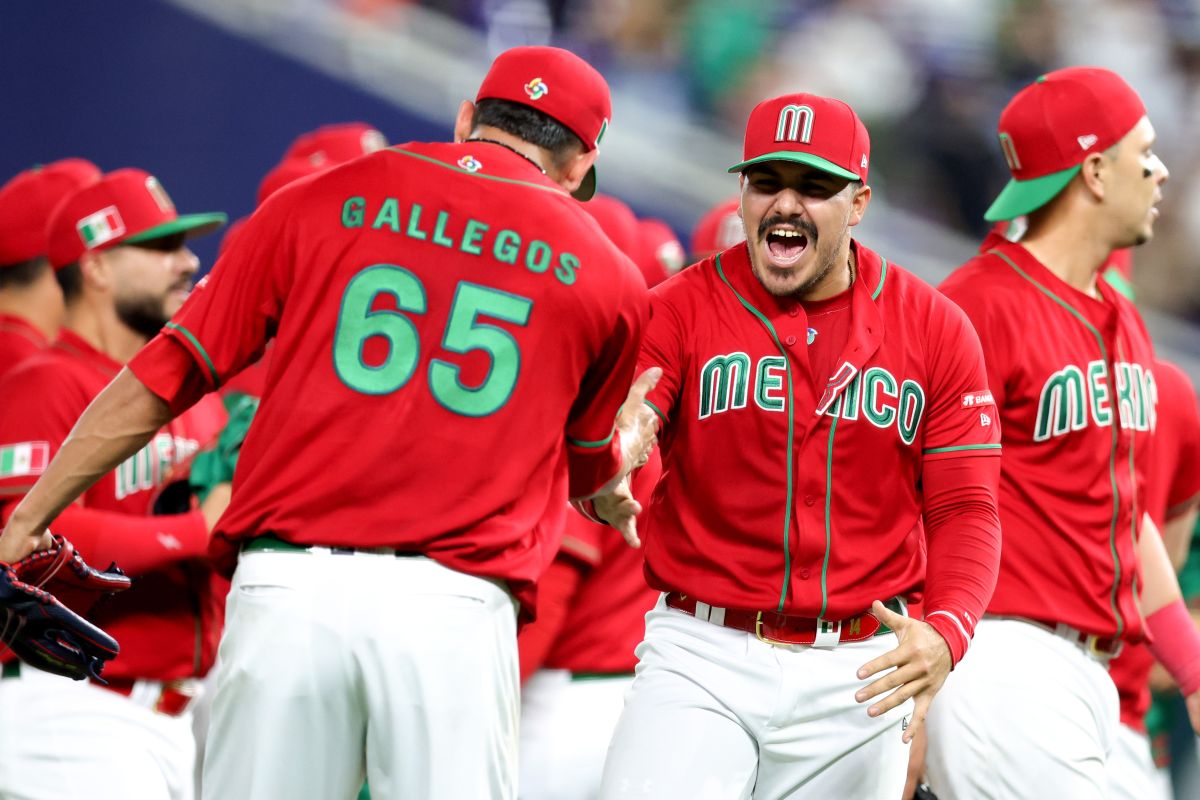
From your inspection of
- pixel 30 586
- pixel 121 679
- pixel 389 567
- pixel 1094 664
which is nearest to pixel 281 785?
pixel 389 567

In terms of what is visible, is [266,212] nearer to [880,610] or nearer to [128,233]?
[880,610]

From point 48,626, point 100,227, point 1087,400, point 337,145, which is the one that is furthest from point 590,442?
point 337,145

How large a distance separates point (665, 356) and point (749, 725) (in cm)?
85

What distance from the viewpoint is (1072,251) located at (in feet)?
14.7

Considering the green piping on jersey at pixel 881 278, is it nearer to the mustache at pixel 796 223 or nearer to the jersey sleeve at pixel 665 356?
the mustache at pixel 796 223

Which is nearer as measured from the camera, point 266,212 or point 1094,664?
point 266,212

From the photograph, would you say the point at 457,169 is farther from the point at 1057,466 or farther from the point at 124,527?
the point at 1057,466

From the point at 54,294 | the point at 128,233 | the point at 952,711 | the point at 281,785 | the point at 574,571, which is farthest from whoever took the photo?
the point at 54,294

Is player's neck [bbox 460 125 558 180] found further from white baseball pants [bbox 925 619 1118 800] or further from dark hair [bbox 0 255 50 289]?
dark hair [bbox 0 255 50 289]

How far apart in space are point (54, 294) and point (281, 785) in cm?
407

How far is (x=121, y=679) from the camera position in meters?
4.32

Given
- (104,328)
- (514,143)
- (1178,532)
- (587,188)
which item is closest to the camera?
(514,143)

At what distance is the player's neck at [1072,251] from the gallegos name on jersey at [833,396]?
3.70 feet

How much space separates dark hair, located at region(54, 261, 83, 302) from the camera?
16.3 ft
